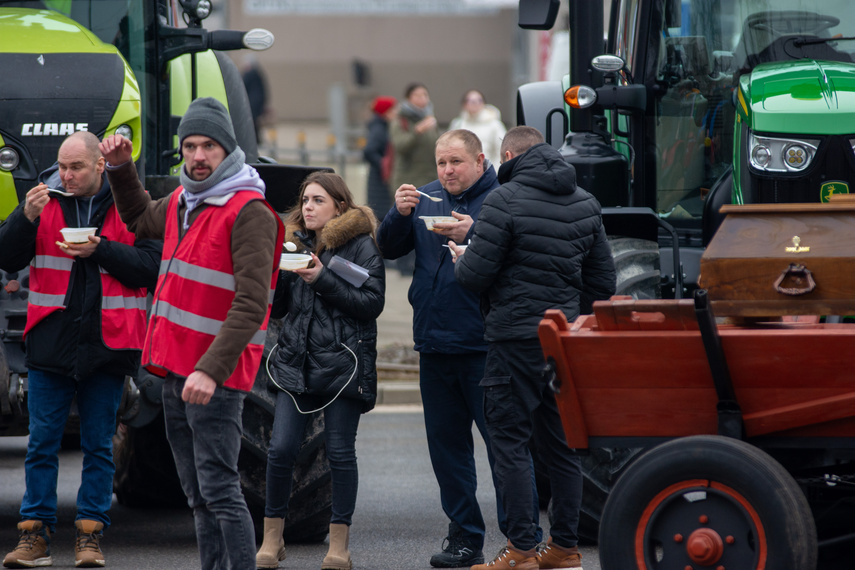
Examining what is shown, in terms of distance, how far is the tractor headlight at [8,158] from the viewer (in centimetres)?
631

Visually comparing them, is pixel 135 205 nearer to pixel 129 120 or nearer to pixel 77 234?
pixel 77 234

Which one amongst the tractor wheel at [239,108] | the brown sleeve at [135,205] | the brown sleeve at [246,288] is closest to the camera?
the brown sleeve at [246,288]

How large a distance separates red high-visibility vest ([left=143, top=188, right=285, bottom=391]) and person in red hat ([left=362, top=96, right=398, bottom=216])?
38.4 feet

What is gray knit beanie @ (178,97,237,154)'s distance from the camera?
4797 millimetres

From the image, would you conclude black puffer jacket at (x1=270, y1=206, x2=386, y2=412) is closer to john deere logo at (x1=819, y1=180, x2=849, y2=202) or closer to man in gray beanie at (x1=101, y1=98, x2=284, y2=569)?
man in gray beanie at (x1=101, y1=98, x2=284, y2=569)

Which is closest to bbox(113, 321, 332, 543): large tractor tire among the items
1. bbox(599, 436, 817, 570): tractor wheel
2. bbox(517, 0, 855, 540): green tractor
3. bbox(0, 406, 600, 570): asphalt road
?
bbox(0, 406, 600, 570): asphalt road

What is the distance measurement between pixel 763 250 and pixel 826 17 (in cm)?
244

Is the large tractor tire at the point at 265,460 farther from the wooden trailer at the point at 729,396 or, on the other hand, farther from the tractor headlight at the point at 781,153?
Result: the tractor headlight at the point at 781,153

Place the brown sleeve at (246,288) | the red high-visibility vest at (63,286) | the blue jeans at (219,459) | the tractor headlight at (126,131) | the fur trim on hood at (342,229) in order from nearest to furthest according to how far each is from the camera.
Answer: the brown sleeve at (246,288)
the blue jeans at (219,459)
the red high-visibility vest at (63,286)
the fur trim on hood at (342,229)
the tractor headlight at (126,131)

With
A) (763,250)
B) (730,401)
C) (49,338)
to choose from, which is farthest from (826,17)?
(49,338)

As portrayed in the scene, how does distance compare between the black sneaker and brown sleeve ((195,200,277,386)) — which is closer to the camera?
brown sleeve ((195,200,277,386))

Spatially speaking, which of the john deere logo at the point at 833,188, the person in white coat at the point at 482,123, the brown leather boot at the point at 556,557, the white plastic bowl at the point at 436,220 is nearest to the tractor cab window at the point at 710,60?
the john deere logo at the point at 833,188

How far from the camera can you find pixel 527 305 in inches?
217

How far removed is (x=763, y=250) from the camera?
4.54 metres
